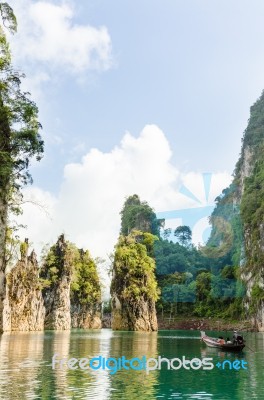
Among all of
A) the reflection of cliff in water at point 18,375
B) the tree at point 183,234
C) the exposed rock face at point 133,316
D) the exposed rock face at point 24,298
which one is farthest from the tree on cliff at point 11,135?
the tree at point 183,234

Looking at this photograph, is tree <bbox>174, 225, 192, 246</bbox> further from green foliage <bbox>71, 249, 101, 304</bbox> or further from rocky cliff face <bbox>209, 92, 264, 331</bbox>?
green foliage <bbox>71, 249, 101, 304</bbox>

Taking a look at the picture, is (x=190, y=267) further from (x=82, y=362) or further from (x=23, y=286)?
(x=82, y=362)

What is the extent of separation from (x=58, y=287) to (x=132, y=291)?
46.5ft

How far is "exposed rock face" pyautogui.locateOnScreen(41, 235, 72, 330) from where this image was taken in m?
71.4

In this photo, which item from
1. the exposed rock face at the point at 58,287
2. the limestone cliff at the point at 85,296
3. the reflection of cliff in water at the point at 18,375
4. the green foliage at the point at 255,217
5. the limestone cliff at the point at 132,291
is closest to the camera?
the reflection of cliff in water at the point at 18,375

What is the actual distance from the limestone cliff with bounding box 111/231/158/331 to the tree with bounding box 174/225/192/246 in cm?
6098

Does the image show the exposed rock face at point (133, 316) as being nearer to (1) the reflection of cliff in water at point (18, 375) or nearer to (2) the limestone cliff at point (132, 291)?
(2) the limestone cliff at point (132, 291)

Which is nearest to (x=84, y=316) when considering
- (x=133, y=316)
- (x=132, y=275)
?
(x=133, y=316)

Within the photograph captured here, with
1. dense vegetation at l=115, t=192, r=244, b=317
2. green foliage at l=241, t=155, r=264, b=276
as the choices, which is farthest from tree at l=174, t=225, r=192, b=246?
green foliage at l=241, t=155, r=264, b=276

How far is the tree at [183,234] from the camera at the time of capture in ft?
421

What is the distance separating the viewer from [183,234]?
129 metres

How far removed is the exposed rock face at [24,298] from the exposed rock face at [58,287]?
8.55 meters

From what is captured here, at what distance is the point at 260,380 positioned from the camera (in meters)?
15.9

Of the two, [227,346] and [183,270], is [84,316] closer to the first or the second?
[183,270]
